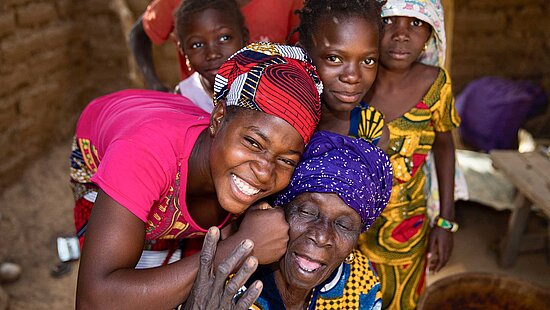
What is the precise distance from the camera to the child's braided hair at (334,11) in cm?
184

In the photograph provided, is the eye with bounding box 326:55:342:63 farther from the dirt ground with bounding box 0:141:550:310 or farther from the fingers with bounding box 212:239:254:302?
the dirt ground with bounding box 0:141:550:310

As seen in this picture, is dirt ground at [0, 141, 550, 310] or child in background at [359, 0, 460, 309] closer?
child in background at [359, 0, 460, 309]

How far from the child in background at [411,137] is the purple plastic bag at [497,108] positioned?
3111mm

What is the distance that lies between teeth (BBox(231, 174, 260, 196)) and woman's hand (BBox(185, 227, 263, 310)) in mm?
178

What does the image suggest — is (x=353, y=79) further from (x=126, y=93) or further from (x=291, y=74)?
(x=126, y=93)

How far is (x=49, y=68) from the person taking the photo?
171 inches

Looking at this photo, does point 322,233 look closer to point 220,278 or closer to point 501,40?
point 220,278

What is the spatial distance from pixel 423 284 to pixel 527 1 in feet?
13.6

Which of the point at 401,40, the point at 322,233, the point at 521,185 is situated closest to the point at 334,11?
the point at 401,40

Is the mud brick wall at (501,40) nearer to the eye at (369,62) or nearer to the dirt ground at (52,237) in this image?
the dirt ground at (52,237)

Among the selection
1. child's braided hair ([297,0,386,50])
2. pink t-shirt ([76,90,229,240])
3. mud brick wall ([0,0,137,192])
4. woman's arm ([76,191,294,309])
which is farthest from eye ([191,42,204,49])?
mud brick wall ([0,0,137,192])

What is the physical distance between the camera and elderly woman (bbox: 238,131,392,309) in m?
1.61

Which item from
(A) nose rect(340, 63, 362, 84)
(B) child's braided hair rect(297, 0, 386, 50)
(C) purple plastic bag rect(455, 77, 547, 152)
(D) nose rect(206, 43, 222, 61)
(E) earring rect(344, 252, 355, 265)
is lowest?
(C) purple plastic bag rect(455, 77, 547, 152)

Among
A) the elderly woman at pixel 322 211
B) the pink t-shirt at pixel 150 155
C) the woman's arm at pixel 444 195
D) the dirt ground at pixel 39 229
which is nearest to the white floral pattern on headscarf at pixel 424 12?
the woman's arm at pixel 444 195
